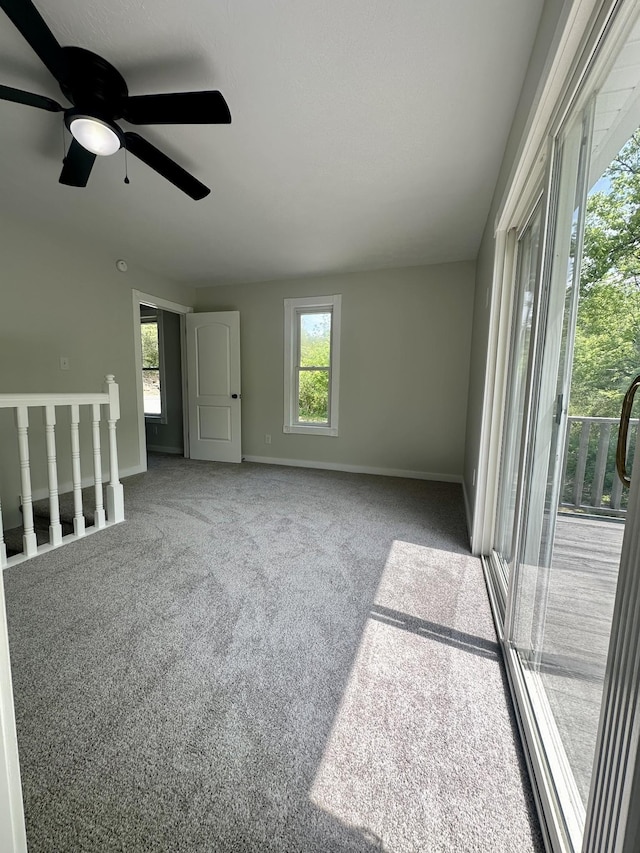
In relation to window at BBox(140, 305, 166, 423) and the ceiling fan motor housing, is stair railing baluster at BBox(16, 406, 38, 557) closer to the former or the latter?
the ceiling fan motor housing

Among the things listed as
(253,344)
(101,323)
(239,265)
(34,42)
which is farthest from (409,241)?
(101,323)

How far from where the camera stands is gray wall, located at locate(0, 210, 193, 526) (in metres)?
2.84

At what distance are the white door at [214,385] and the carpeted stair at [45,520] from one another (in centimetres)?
163

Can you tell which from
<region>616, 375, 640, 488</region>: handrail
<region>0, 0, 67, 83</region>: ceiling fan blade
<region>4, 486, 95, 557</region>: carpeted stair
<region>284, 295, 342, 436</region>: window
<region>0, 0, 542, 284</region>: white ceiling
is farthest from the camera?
<region>284, 295, 342, 436</region>: window

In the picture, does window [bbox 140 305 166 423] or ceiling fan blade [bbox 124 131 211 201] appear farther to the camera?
window [bbox 140 305 166 423]

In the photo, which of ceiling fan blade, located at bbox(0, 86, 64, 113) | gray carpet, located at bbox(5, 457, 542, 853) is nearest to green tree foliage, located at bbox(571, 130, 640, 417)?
gray carpet, located at bbox(5, 457, 542, 853)

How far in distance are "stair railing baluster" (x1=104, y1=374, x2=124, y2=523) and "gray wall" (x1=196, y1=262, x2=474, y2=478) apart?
2226 millimetres

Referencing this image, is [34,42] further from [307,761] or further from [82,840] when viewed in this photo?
[307,761]

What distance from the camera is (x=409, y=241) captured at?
10.5 feet

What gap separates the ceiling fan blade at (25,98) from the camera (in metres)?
1.36

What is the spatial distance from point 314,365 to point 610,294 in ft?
12.1

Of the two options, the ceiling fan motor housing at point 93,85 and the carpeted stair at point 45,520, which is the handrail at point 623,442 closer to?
the ceiling fan motor housing at point 93,85

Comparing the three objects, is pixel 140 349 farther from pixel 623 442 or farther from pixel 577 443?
pixel 623 442

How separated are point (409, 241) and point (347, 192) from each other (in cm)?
102
